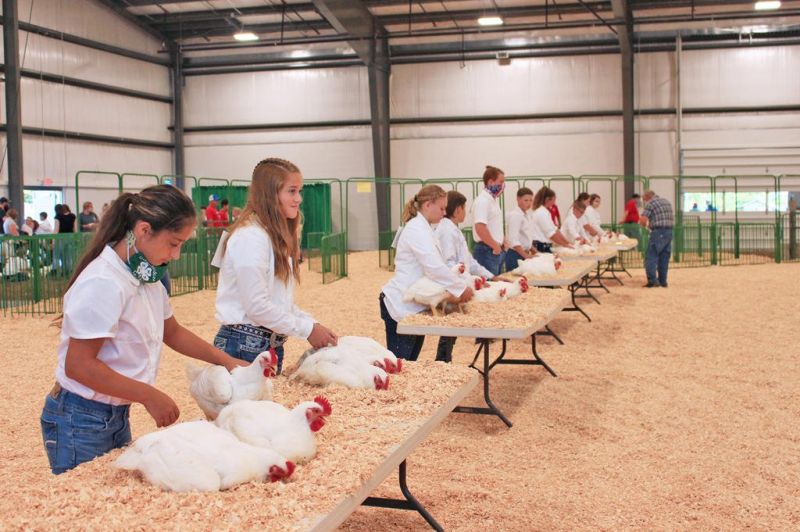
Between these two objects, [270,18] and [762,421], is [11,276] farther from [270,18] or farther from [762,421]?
[270,18]

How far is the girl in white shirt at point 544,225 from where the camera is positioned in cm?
1189

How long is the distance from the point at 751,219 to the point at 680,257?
2763mm

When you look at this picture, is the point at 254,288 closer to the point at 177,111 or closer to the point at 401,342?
the point at 401,342

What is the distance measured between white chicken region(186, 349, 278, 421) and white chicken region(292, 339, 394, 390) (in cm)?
59

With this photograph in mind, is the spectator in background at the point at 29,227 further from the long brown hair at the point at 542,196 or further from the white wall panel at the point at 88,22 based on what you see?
the long brown hair at the point at 542,196

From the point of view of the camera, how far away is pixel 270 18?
25.7 m

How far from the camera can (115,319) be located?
2.63 m

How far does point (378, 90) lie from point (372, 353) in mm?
22032

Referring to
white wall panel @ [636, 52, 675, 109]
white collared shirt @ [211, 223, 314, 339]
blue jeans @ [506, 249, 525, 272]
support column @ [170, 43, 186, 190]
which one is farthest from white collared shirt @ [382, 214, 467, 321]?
support column @ [170, 43, 186, 190]

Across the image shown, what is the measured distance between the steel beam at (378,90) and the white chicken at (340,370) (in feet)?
68.6

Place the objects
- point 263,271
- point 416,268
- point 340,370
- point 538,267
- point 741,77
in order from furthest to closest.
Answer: point 741,77 < point 538,267 < point 416,268 < point 263,271 < point 340,370

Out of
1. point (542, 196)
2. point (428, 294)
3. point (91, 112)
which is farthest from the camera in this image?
point (91, 112)

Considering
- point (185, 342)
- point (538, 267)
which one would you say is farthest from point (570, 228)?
point (185, 342)

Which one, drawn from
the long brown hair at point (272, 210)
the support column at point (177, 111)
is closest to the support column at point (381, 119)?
the support column at point (177, 111)
